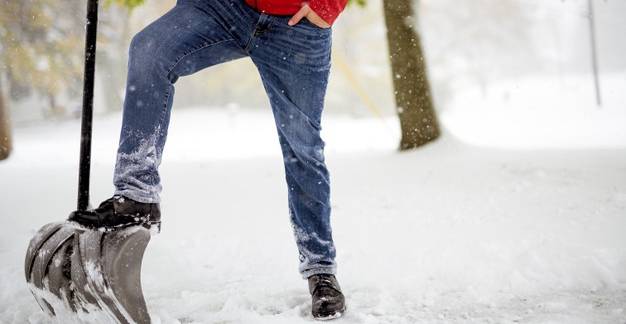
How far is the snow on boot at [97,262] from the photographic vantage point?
1.32m

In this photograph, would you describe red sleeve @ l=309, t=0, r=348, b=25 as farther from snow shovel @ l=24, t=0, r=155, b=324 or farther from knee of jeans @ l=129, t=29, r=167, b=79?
snow shovel @ l=24, t=0, r=155, b=324

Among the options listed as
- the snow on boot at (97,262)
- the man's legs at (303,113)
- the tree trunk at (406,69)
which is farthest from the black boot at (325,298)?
the tree trunk at (406,69)

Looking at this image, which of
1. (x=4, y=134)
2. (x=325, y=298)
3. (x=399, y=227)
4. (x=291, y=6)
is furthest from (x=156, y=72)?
(x=4, y=134)

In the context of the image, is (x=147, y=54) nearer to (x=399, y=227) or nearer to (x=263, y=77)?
(x=263, y=77)

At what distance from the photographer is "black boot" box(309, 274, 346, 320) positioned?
1617mm

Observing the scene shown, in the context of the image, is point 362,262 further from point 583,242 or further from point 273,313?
point 583,242

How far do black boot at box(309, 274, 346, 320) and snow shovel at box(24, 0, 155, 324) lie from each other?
1.85ft

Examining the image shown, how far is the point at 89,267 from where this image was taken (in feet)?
4.34

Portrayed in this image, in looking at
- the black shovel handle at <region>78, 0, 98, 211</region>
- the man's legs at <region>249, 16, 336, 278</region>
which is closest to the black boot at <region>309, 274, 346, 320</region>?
the man's legs at <region>249, 16, 336, 278</region>

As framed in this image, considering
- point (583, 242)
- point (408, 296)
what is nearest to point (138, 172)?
point (408, 296)

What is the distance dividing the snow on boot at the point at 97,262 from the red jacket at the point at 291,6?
0.74 meters

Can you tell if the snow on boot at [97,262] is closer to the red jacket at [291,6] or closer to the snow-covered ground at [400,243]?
the snow-covered ground at [400,243]

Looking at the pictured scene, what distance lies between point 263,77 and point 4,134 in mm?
7427

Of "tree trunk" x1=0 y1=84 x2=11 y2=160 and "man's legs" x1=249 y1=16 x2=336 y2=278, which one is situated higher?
"tree trunk" x1=0 y1=84 x2=11 y2=160
